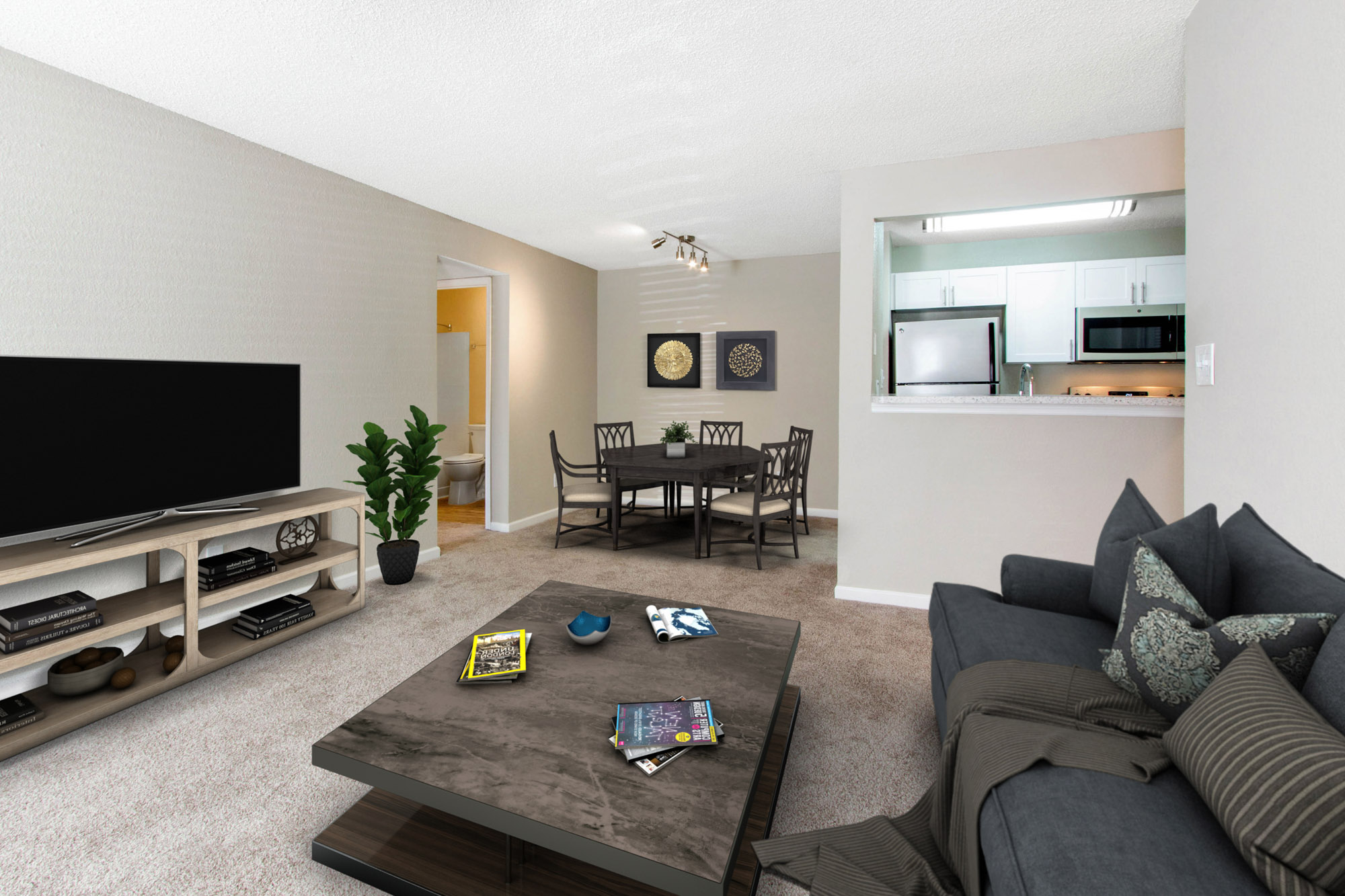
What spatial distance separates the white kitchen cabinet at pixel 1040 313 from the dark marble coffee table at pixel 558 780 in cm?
403

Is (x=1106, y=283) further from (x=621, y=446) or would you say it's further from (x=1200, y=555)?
(x=621, y=446)

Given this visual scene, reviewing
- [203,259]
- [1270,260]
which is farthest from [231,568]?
[1270,260]

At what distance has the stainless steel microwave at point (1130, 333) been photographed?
4.41 meters

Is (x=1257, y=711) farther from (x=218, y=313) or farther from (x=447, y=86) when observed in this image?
(x=218, y=313)

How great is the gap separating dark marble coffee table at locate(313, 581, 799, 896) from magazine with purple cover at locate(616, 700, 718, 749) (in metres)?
0.03

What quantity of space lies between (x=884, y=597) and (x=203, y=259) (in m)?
4.09

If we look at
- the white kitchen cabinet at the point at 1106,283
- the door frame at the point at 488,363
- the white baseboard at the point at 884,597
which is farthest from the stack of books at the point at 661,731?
the white kitchen cabinet at the point at 1106,283

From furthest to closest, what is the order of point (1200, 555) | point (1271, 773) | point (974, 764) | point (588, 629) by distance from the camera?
point (588, 629), point (1200, 555), point (974, 764), point (1271, 773)

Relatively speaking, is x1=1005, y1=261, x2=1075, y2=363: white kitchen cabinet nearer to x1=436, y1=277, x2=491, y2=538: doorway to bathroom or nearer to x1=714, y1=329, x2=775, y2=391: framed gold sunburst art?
x1=714, y1=329, x2=775, y2=391: framed gold sunburst art

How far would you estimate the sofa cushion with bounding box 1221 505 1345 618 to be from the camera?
3.84 ft

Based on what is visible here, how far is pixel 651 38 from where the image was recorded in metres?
2.25

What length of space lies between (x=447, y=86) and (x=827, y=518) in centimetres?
476

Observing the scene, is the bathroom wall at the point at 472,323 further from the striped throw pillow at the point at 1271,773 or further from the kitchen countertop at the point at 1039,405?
the striped throw pillow at the point at 1271,773

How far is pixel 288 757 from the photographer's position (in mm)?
1996
